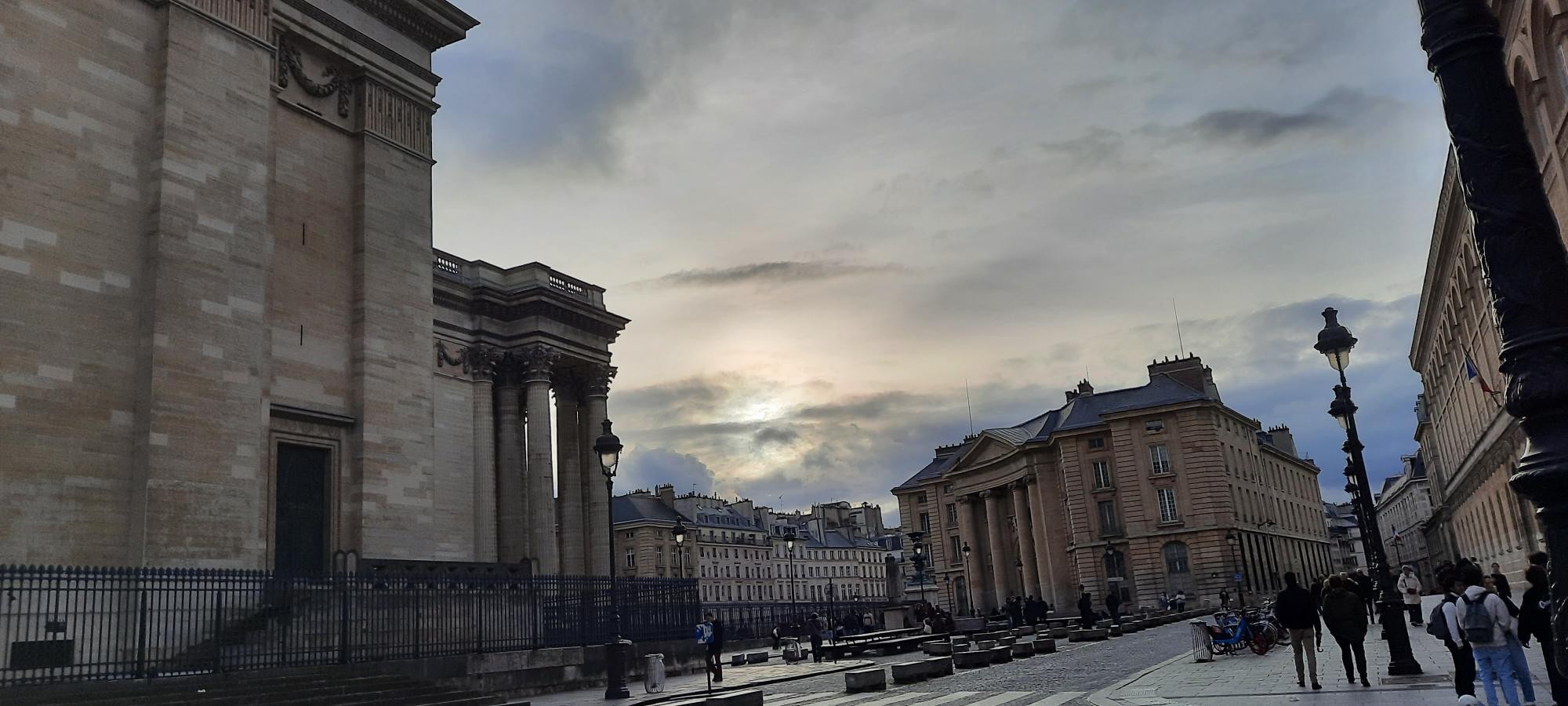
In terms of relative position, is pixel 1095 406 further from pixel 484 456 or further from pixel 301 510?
pixel 301 510

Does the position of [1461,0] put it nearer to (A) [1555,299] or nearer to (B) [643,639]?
(A) [1555,299]

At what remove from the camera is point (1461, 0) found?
4812 mm

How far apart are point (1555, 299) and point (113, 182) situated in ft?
72.6

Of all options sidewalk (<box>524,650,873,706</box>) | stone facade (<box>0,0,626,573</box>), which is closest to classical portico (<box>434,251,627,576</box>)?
sidewalk (<box>524,650,873,706</box>)

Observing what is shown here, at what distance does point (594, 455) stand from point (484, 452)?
657cm

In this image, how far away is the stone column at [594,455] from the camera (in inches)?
1839

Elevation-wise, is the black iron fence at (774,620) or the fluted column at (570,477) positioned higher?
the fluted column at (570,477)

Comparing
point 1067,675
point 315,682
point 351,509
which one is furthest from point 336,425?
point 1067,675

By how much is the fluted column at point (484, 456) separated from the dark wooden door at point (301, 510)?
15930mm

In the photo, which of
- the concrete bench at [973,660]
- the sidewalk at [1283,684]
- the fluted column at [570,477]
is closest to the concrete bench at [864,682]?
the sidewalk at [1283,684]

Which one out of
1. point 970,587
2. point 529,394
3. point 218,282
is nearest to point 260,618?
point 218,282

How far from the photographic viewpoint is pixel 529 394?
144 ft

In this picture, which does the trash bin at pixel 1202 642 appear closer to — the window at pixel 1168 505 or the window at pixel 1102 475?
the window at pixel 1168 505

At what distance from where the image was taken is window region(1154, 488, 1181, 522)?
2594 inches
